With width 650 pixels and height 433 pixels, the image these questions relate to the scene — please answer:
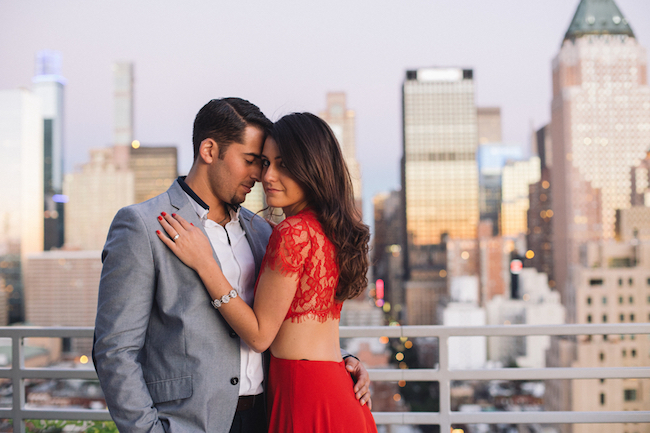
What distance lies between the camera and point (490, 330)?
78.2 inches

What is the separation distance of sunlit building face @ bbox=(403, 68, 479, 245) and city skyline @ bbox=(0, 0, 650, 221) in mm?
2720

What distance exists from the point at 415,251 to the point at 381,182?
955 cm

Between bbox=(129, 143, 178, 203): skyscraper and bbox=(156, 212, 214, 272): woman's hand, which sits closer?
bbox=(156, 212, 214, 272): woman's hand

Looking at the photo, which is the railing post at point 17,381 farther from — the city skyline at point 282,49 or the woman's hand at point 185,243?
the city skyline at point 282,49

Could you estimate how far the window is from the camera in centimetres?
1476

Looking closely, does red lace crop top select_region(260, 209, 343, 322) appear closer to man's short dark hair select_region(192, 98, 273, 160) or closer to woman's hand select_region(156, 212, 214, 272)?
woman's hand select_region(156, 212, 214, 272)

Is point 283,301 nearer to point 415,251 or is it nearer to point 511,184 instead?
point 415,251

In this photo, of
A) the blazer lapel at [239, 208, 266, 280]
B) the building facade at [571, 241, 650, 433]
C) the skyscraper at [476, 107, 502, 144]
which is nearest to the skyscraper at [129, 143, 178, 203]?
the building facade at [571, 241, 650, 433]

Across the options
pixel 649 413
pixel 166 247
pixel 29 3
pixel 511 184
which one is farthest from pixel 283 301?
pixel 511 184

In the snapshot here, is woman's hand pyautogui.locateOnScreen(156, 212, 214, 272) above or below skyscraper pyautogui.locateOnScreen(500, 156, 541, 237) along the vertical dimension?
below

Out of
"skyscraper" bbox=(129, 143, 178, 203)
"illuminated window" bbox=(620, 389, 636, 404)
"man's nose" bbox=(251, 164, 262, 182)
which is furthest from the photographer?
"skyscraper" bbox=(129, 143, 178, 203)

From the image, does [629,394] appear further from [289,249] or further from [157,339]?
[157,339]

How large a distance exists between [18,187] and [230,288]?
46.6 m

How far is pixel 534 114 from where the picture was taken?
59.8m
